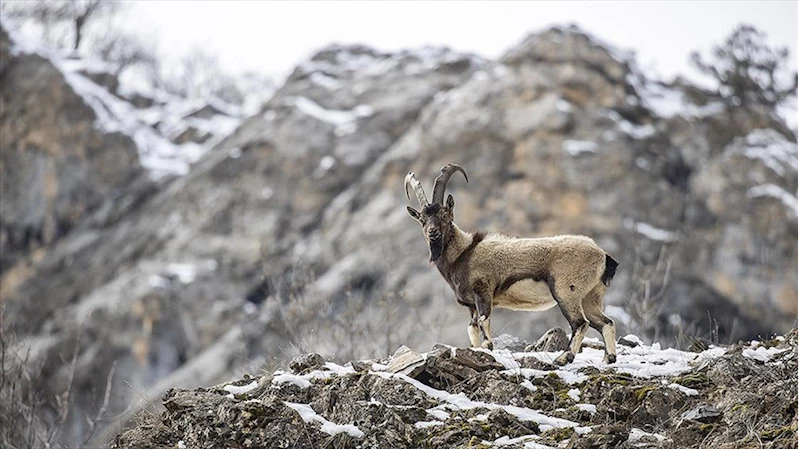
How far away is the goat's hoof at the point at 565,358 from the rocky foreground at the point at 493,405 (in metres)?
0.11

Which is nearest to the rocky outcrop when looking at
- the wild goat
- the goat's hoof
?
the wild goat

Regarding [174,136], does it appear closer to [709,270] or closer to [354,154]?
[354,154]

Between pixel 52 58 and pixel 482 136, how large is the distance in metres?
22.3

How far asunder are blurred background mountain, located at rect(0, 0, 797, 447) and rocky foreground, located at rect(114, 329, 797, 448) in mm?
12472

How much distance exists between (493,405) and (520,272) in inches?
84.5

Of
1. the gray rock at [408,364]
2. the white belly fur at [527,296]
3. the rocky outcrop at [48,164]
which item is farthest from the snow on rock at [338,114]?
the gray rock at [408,364]

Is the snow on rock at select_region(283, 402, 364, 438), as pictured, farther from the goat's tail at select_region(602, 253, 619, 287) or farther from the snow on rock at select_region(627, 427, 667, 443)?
the goat's tail at select_region(602, 253, 619, 287)

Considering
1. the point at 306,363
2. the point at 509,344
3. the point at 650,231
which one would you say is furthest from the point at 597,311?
the point at 650,231

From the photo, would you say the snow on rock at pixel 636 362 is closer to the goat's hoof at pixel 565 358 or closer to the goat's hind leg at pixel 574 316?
the goat's hoof at pixel 565 358

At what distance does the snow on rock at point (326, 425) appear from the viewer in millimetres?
8008

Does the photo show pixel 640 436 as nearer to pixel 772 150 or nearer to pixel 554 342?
pixel 554 342

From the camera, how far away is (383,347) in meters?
21.1

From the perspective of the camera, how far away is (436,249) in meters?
10.7

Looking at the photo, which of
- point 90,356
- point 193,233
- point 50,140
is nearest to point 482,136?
point 193,233
